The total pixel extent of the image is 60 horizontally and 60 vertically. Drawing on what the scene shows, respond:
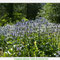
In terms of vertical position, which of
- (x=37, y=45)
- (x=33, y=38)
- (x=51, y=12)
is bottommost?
(x=37, y=45)

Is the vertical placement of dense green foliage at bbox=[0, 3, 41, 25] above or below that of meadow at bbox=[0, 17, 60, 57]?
above

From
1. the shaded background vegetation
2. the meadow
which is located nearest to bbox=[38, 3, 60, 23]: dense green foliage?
the shaded background vegetation

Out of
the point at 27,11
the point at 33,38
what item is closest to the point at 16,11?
the point at 27,11

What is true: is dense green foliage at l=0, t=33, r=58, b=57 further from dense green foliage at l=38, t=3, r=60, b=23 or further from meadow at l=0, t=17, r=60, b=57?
dense green foliage at l=38, t=3, r=60, b=23

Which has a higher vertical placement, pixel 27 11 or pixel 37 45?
pixel 27 11

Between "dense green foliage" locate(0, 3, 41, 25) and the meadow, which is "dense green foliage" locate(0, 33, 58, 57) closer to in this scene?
the meadow

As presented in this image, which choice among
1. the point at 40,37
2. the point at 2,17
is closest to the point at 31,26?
the point at 40,37

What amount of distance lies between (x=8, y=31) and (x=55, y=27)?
1974 mm

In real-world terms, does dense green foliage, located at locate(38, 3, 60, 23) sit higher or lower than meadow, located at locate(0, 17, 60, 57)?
higher

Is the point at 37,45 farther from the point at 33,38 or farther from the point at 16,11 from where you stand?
the point at 16,11

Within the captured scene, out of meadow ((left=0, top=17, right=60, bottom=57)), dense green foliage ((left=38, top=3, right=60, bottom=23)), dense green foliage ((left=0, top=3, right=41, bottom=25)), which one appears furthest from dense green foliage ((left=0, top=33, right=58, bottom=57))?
dense green foliage ((left=0, top=3, right=41, bottom=25))

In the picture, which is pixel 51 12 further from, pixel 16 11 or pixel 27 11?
pixel 16 11

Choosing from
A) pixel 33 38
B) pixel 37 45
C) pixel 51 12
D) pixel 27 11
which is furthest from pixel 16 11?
pixel 37 45

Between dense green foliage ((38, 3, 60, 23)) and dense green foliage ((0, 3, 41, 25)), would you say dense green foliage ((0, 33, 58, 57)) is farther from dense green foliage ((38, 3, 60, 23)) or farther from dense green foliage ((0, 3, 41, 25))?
dense green foliage ((0, 3, 41, 25))
